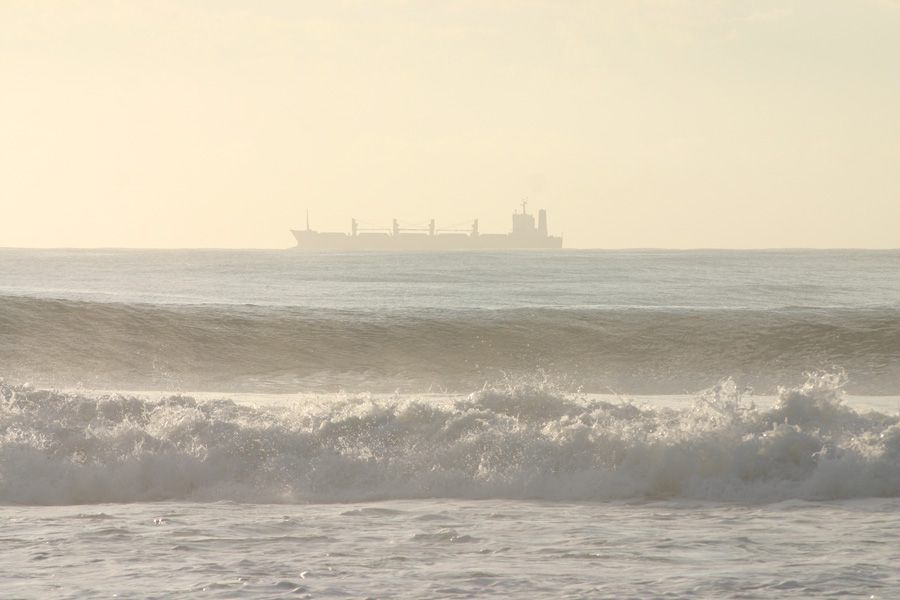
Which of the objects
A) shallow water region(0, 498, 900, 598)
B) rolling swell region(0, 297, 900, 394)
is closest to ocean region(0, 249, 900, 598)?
shallow water region(0, 498, 900, 598)

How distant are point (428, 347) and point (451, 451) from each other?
1233 centimetres

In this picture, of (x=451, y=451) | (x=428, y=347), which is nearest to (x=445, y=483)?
(x=451, y=451)

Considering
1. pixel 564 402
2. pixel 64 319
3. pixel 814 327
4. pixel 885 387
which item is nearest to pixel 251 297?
pixel 64 319

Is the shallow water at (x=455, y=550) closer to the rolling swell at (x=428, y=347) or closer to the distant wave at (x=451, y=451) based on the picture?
the distant wave at (x=451, y=451)

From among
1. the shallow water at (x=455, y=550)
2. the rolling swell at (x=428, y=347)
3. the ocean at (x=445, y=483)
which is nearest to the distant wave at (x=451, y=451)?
the ocean at (x=445, y=483)

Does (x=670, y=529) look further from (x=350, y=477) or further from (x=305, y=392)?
(x=305, y=392)

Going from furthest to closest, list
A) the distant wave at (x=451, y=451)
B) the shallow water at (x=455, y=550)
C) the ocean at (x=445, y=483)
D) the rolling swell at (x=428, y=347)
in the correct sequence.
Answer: the rolling swell at (x=428, y=347) < the distant wave at (x=451, y=451) < the ocean at (x=445, y=483) < the shallow water at (x=455, y=550)

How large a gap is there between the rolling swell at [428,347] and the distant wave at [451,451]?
6.28m

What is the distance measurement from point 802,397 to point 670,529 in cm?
352

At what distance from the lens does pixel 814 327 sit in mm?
24359

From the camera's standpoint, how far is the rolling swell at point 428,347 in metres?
19.6

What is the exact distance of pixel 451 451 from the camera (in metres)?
10.7

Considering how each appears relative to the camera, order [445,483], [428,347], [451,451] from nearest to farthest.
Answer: [445,483]
[451,451]
[428,347]

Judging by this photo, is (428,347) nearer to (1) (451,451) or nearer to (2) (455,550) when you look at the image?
(1) (451,451)
